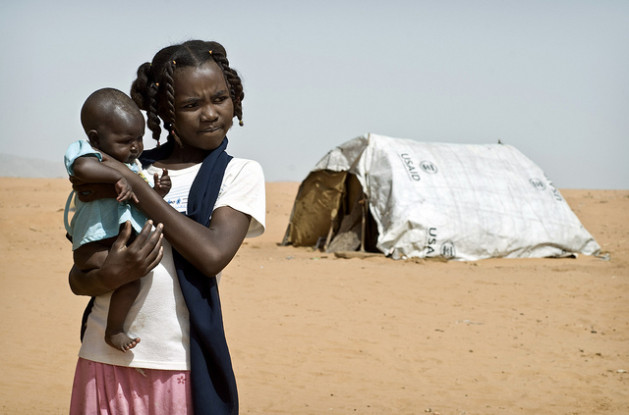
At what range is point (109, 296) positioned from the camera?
1.86 metres

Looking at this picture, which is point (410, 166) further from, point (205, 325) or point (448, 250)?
point (205, 325)

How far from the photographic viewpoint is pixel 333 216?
1372 centimetres

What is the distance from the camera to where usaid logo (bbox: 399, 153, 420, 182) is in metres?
12.8

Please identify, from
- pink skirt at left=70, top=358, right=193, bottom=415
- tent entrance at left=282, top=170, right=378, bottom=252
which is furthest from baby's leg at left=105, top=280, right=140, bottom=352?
tent entrance at left=282, top=170, right=378, bottom=252

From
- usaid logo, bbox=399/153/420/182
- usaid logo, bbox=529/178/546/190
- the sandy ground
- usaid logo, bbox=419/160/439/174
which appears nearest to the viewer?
the sandy ground

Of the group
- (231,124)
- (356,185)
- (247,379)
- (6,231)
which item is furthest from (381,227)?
(231,124)

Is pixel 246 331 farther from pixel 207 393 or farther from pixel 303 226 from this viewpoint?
pixel 303 226

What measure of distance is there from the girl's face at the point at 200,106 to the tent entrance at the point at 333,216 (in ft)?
35.8

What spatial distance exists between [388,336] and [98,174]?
5618 mm

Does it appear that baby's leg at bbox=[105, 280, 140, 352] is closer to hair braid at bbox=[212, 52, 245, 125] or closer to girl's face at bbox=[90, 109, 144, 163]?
girl's face at bbox=[90, 109, 144, 163]

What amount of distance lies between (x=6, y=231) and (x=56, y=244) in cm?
197

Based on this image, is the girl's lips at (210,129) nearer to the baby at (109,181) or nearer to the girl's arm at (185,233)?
the baby at (109,181)

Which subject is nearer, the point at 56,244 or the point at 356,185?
the point at 356,185

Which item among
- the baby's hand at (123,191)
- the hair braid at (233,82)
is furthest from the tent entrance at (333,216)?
the baby's hand at (123,191)
